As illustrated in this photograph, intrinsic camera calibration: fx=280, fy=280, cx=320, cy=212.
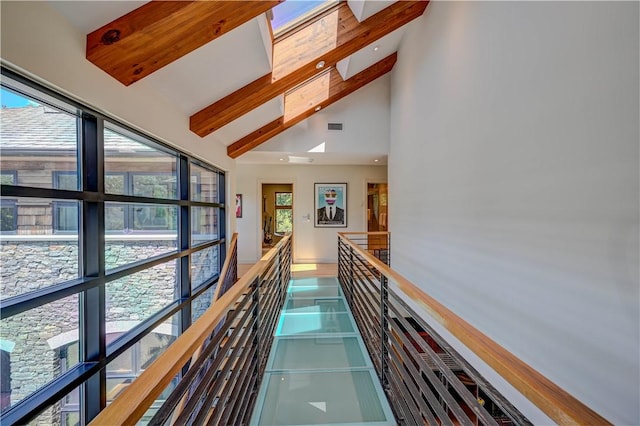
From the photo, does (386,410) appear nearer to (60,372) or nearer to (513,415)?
(513,415)

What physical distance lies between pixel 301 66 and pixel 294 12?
→ 484 mm

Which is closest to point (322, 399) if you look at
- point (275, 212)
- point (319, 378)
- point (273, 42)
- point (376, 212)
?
point (319, 378)

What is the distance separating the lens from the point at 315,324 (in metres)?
3.12

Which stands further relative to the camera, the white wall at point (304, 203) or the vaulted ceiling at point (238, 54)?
the white wall at point (304, 203)

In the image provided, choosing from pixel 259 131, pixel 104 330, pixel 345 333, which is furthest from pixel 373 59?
pixel 104 330

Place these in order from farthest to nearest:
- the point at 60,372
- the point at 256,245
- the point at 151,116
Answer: the point at 256,245, the point at 151,116, the point at 60,372

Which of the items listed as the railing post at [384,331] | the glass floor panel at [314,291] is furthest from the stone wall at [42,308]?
the glass floor panel at [314,291]

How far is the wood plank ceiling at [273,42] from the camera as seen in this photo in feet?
5.42

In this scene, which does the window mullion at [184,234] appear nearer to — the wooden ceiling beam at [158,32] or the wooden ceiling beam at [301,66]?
the wooden ceiling beam at [301,66]

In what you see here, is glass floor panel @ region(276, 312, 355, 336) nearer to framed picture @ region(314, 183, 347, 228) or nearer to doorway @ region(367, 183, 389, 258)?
framed picture @ region(314, 183, 347, 228)

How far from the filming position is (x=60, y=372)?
1.72 meters

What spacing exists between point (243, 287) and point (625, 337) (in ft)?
5.82

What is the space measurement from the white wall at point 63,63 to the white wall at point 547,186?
2663 millimetres

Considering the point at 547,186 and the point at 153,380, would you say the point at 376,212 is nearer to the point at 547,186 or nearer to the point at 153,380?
the point at 547,186
